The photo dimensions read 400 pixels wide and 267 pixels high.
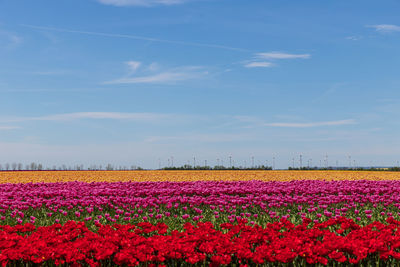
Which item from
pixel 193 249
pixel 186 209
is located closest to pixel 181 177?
pixel 186 209

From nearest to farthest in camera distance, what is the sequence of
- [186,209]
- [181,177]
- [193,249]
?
[193,249] < [186,209] < [181,177]

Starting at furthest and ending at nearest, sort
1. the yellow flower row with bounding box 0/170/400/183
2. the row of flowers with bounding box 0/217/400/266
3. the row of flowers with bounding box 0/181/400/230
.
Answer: the yellow flower row with bounding box 0/170/400/183, the row of flowers with bounding box 0/181/400/230, the row of flowers with bounding box 0/217/400/266

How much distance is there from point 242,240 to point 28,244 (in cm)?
316

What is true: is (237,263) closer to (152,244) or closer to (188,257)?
(188,257)

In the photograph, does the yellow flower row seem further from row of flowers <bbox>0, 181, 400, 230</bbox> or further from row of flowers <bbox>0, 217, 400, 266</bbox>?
row of flowers <bbox>0, 217, 400, 266</bbox>

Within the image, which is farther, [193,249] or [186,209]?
[186,209]

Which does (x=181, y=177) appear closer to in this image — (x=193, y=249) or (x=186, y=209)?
(x=186, y=209)

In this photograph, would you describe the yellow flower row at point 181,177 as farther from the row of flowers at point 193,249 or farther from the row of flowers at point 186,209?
the row of flowers at point 193,249

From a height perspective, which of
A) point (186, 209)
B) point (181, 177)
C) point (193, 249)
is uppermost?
point (181, 177)

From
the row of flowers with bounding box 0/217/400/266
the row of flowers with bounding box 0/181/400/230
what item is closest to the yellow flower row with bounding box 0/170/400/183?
the row of flowers with bounding box 0/181/400/230

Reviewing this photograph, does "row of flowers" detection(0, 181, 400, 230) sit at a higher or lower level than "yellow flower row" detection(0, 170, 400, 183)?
lower

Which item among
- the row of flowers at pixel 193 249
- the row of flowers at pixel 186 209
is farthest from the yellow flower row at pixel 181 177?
the row of flowers at pixel 193 249

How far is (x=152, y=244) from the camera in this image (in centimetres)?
597

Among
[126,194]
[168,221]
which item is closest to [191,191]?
[126,194]
